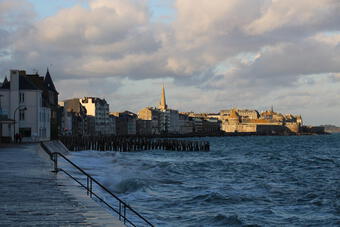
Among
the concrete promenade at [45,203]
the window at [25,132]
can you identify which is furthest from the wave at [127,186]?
the window at [25,132]

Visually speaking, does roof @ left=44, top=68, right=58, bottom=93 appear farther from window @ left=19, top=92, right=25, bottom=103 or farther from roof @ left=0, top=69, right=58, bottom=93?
window @ left=19, top=92, right=25, bottom=103

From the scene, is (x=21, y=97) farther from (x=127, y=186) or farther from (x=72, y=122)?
(x=72, y=122)

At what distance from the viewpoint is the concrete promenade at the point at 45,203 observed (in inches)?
527

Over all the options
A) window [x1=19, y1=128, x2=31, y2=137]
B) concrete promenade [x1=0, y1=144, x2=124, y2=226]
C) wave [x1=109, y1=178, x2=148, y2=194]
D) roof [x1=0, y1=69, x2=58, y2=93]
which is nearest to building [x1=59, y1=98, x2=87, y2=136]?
roof [x1=0, y1=69, x2=58, y2=93]

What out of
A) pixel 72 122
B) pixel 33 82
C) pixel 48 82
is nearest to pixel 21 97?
pixel 33 82

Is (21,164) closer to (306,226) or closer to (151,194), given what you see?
(151,194)

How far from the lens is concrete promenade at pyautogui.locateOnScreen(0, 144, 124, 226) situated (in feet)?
43.9

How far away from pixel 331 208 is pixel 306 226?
5.66 metres

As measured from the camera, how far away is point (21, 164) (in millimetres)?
29797

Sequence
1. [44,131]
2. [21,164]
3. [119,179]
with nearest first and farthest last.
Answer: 1. [21,164]
2. [119,179]
3. [44,131]

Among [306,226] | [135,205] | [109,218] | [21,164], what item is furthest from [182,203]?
[109,218]

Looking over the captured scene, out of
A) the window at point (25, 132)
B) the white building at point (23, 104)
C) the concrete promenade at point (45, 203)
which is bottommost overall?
the concrete promenade at point (45, 203)

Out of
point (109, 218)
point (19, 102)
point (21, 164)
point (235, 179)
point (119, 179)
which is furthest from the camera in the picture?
point (19, 102)

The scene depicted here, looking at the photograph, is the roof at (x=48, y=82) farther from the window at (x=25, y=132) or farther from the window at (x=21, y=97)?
the window at (x=25, y=132)
